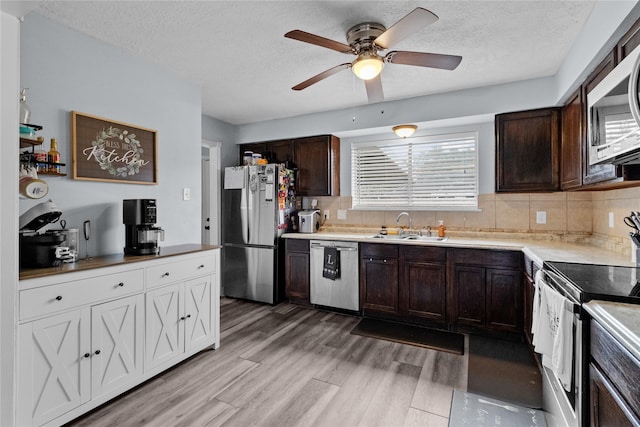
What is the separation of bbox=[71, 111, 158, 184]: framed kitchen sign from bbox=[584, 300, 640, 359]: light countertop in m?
2.92

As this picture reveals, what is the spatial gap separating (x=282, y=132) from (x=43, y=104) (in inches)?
107

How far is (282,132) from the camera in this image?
442 centimetres

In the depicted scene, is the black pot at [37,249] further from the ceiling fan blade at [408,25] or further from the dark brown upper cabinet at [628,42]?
the dark brown upper cabinet at [628,42]

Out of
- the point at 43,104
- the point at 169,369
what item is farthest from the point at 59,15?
the point at 169,369

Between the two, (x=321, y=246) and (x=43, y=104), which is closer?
(x=43, y=104)

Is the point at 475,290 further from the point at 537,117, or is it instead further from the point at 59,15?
the point at 59,15

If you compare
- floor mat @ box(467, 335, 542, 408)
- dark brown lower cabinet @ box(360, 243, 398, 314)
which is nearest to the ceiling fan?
dark brown lower cabinet @ box(360, 243, 398, 314)

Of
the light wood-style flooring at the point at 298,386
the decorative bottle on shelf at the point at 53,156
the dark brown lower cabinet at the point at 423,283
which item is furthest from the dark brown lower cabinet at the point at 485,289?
the decorative bottle on shelf at the point at 53,156

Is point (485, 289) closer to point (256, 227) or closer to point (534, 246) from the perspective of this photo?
point (534, 246)

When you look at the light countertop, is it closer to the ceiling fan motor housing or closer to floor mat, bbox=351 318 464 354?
floor mat, bbox=351 318 464 354

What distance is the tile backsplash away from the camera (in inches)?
101

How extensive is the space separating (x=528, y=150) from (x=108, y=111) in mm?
3618

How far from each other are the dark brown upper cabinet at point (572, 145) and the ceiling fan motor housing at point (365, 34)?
156 centimetres

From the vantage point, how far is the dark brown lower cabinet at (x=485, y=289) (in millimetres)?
2885
